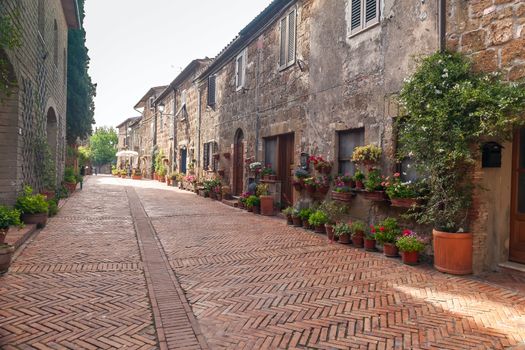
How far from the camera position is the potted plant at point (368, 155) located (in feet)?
23.2

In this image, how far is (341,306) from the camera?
4.01m

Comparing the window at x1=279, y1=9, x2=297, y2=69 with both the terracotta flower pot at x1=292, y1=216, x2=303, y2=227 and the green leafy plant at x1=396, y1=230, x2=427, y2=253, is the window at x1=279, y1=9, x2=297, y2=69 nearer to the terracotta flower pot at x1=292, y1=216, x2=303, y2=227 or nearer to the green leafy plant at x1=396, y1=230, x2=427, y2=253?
the terracotta flower pot at x1=292, y1=216, x2=303, y2=227

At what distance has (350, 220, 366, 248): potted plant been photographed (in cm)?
708

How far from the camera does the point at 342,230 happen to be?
24.2 ft

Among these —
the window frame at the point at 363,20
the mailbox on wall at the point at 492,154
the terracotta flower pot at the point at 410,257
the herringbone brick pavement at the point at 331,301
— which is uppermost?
the window frame at the point at 363,20

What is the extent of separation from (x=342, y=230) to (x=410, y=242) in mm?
1711

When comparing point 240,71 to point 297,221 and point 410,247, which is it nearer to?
point 297,221

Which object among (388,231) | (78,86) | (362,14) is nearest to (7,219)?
(388,231)

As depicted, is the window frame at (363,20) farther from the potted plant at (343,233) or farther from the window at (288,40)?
the potted plant at (343,233)

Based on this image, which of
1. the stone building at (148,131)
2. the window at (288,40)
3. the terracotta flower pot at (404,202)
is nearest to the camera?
the terracotta flower pot at (404,202)

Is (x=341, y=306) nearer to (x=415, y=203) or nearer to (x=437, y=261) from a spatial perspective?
(x=437, y=261)

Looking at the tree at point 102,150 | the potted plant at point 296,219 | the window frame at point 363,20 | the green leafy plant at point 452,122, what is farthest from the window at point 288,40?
the tree at point 102,150

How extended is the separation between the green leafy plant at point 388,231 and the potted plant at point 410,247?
39cm

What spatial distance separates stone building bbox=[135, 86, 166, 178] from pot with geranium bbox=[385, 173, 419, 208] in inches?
1073
